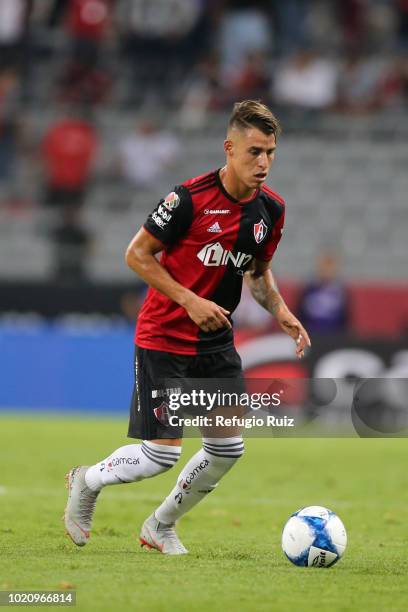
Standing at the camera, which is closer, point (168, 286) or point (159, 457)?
point (168, 286)

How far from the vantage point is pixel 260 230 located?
23.6ft

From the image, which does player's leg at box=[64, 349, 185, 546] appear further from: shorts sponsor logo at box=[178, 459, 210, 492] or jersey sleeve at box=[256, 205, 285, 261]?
jersey sleeve at box=[256, 205, 285, 261]

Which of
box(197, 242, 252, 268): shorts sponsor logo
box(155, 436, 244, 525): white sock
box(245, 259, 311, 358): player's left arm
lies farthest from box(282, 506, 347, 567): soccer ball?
box(197, 242, 252, 268): shorts sponsor logo

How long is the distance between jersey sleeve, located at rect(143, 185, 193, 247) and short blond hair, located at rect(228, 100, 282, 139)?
1.52 ft

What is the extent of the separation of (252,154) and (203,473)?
178 cm

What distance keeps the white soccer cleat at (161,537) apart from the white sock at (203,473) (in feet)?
0.13

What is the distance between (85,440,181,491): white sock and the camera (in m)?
7.02

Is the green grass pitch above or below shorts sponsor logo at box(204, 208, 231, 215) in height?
below

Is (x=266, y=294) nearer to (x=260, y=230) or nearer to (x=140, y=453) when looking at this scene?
(x=260, y=230)

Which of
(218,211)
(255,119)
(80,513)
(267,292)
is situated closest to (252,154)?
(255,119)

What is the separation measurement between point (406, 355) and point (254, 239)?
8.98 meters

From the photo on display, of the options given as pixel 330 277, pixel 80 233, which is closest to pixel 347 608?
pixel 330 277

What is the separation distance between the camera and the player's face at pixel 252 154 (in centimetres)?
690

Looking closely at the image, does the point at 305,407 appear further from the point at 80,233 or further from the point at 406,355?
the point at 80,233
